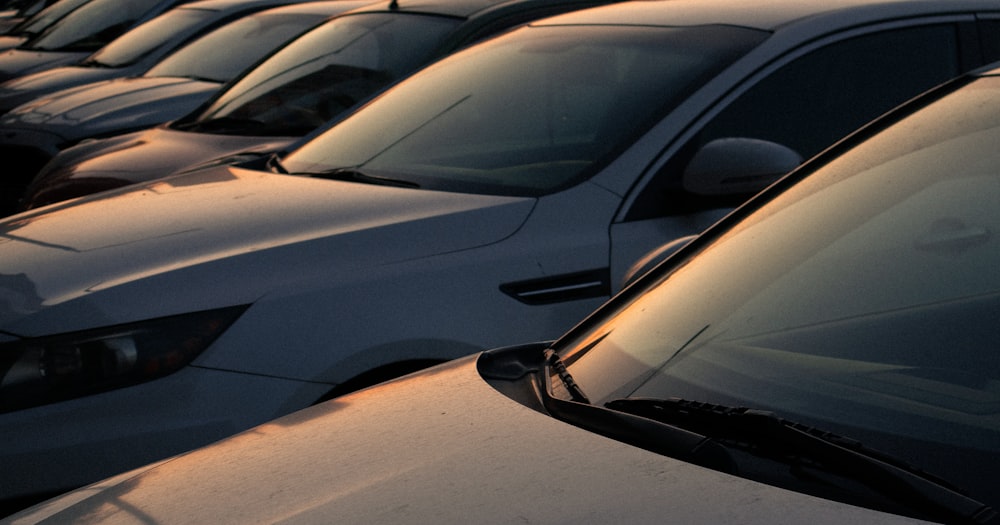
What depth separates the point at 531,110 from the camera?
4195 millimetres

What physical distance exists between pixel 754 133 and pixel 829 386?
1933mm

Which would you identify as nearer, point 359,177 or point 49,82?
point 359,177

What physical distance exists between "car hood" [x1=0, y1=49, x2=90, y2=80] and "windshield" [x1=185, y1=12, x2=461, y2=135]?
18.6 feet

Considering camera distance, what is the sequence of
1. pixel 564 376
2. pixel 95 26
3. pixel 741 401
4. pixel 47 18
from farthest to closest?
pixel 47 18 → pixel 95 26 → pixel 564 376 → pixel 741 401

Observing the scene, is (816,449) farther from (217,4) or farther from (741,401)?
(217,4)

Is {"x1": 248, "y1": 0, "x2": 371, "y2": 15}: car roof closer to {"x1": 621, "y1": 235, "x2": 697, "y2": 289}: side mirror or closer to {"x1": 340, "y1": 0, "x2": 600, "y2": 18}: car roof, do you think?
{"x1": 340, "y1": 0, "x2": 600, "y2": 18}: car roof

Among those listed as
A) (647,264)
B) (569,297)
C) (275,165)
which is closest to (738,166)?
(569,297)

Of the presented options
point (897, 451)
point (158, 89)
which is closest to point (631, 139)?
point (897, 451)

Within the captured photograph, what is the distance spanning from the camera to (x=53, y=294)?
133 inches

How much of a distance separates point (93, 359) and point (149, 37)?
24.8 feet

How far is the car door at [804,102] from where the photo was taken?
369cm

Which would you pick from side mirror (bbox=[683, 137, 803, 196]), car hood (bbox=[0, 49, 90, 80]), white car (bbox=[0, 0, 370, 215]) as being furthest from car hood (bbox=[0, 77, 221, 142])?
side mirror (bbox=[683, 137, 803, 196])

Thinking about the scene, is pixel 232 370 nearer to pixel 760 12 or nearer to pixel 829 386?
pixel 829 386

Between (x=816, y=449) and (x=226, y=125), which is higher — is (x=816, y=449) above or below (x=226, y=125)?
below
